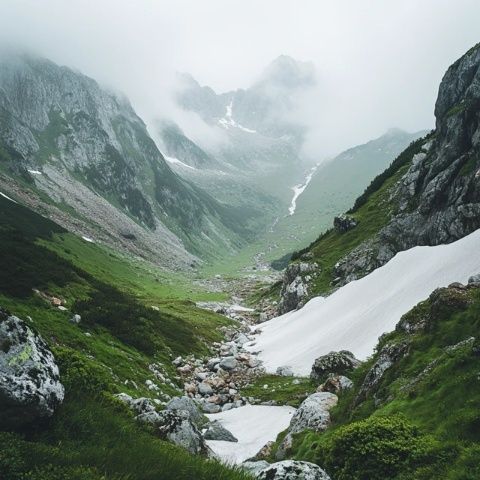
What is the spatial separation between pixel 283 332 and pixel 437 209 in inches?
1033

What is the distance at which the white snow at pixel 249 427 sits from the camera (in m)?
23.6

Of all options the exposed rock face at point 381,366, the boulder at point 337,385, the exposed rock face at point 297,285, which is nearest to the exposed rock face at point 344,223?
the exposed rock face at point 297,285

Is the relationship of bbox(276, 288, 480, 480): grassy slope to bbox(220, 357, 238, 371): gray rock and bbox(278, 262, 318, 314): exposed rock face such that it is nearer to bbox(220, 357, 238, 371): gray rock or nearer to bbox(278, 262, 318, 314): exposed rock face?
bbox(220, 357, 238, 371): gray rock

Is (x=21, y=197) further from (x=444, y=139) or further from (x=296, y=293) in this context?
(x=444, y=139)

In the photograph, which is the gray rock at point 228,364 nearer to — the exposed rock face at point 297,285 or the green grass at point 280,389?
the green grass at point 280,389

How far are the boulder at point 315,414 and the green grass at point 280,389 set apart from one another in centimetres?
999

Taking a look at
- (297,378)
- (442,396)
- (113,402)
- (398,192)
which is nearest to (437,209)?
(398,192)

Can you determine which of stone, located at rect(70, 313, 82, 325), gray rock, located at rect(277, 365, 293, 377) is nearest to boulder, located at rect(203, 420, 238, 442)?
stone, located at rect(70, 313, 82, 325)

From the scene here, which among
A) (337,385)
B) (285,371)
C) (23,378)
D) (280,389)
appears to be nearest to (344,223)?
(285,371)

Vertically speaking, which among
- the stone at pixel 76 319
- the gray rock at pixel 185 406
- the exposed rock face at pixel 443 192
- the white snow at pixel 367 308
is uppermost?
the exposed rock face at pixel 443 192

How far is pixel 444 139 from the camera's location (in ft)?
224

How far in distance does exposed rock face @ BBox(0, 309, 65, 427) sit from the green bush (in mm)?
8219

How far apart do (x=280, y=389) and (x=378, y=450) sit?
25355 millimetres

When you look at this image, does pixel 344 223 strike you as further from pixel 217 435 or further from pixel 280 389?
pixel 217 435
